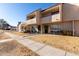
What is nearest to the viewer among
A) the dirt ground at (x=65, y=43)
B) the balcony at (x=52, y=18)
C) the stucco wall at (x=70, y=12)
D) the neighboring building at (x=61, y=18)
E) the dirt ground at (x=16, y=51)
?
the dirt ground at (x=16, y=51)

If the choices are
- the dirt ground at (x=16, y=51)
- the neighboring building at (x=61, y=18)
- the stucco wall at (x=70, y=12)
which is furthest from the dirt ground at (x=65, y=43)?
the neighboring building at (x=61, y=18)

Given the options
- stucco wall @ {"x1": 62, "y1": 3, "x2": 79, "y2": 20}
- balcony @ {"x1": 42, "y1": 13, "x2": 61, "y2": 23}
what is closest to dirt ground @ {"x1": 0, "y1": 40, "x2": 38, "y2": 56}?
stucco wall @ {"x1": 62, "y1": 3, "x2": 79, "y2": 20}

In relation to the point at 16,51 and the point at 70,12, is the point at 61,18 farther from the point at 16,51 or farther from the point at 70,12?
the point at 16,51

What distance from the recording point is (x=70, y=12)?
11.7 m

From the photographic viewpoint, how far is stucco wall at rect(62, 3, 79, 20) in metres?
11.3

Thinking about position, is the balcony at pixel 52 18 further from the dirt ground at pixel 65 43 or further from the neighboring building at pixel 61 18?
the dirt ground at pixel 65 43

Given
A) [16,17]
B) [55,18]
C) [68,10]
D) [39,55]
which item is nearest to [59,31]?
[55,18]

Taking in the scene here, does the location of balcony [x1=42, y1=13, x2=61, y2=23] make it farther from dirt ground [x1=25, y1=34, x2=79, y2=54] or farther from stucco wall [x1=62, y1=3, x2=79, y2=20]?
dirt ground [x1=25, y1=34, x2=79, y2=54]

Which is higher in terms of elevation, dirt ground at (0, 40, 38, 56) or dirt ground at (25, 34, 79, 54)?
dirt ground at (25, 34, 79, 54)

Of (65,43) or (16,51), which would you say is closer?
(16,51)

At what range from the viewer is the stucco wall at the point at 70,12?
37.2 ft

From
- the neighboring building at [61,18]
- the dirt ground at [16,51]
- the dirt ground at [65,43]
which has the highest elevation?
the neighboring building at [61,18]

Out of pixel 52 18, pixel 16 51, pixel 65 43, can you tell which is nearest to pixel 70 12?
pixel 52 18

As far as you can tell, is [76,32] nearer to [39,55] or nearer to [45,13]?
[45,13]
